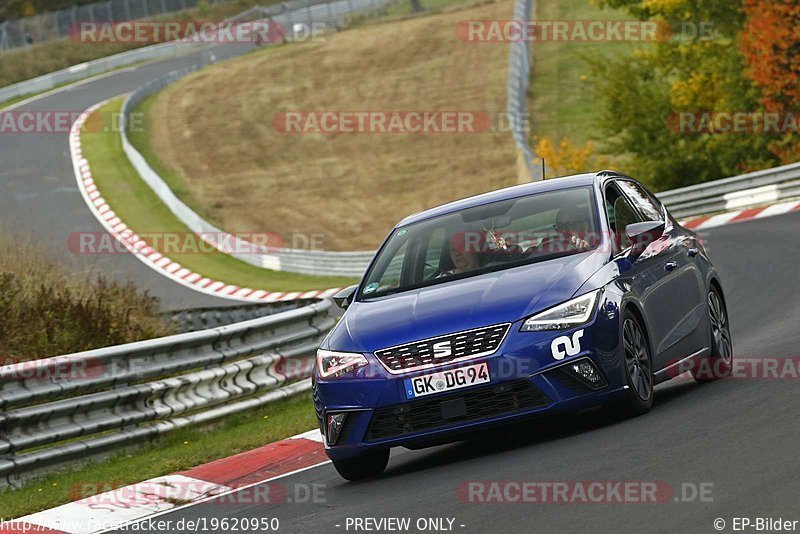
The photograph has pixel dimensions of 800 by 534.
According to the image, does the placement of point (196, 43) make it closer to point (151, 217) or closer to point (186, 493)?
point (151, 217)

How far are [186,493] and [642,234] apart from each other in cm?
333

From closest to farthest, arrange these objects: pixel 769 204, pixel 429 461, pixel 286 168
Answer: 1. pixel 429 461
2. pixel 769 204
3. pixel 286 168

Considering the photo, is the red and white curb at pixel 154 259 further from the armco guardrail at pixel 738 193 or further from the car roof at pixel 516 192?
the car roof at pixel 516 192

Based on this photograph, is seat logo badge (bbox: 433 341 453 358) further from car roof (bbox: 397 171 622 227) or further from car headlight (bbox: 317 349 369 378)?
car roof (bbox: 397 171 622 227)

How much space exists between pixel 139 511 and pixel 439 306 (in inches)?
83.3

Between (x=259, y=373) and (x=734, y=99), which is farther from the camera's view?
(x=734, y=99)

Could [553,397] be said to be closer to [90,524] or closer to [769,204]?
[90,524]

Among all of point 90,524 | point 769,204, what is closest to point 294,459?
point 90,524

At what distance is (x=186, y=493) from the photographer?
8.73 m

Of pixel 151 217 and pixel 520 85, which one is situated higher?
pixel 520 85

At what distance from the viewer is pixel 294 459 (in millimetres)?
9719

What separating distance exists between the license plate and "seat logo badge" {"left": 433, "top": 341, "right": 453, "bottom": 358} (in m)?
0.10

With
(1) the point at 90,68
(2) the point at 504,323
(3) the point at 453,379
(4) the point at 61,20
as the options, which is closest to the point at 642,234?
(2) the point at 504,323

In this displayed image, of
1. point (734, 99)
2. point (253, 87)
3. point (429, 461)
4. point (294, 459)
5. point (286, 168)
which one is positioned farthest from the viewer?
point (253, 87)
